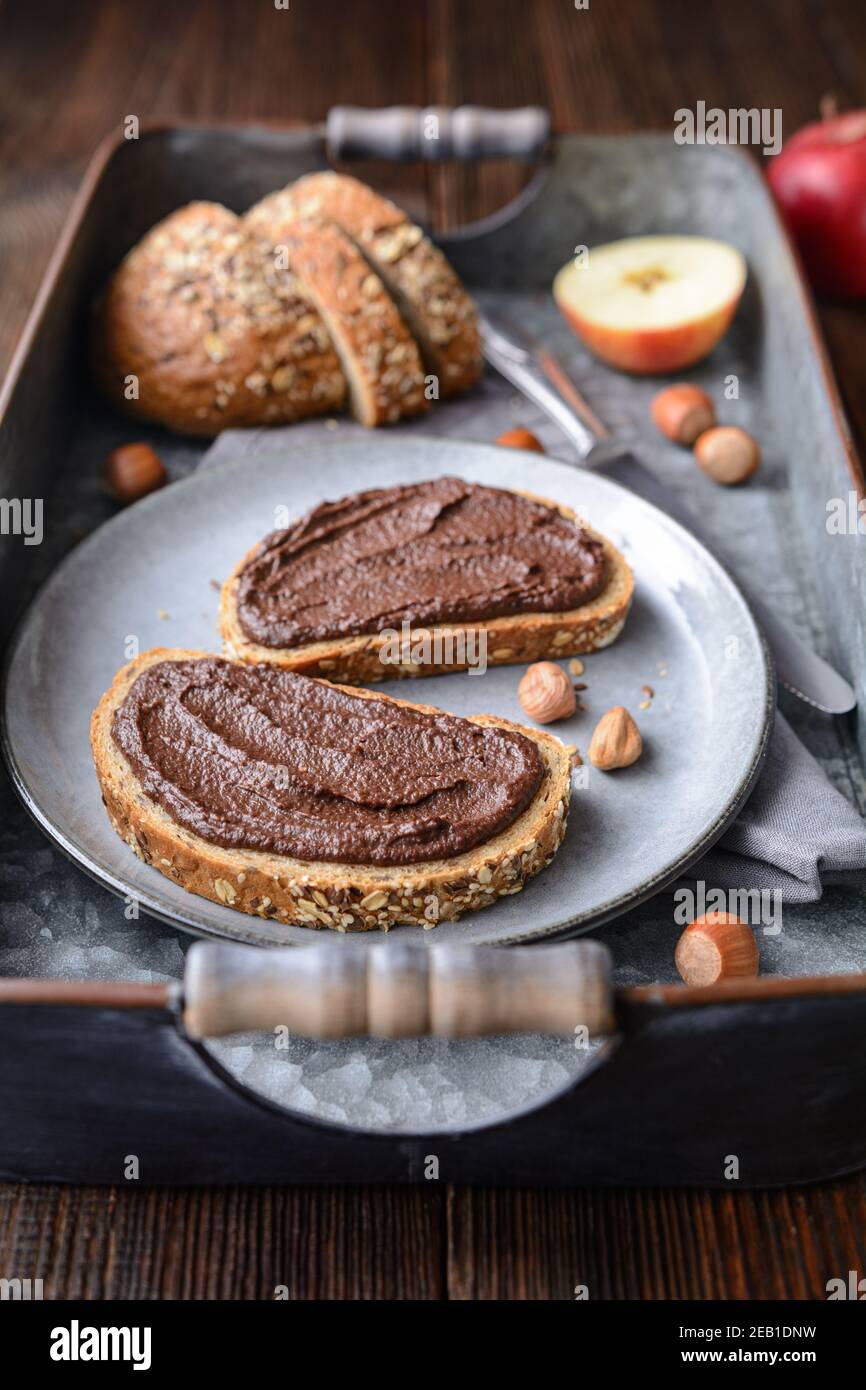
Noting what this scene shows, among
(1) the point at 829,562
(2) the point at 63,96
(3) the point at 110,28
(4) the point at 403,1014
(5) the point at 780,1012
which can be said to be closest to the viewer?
(4) the point at 403,1014

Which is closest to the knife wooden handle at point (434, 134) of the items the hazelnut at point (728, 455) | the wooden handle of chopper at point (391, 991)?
the hazelnut at point (728, 455)

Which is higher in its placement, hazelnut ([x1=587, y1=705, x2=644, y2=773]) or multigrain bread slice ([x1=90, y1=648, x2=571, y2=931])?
hazelnut ([x1=587, y1=705, x2=644, y2=773])

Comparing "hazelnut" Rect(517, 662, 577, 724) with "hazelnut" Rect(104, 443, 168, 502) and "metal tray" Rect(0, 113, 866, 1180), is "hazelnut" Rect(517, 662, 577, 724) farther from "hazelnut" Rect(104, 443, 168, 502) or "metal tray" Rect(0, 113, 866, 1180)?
"hazelnut" Rect(104, 443, 168, 502)

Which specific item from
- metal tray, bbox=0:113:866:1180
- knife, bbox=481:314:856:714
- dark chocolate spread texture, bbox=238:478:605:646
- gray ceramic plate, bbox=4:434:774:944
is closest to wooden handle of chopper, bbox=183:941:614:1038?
metal tray, bbox=0:113:866:1180

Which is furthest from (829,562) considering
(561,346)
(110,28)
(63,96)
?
(110,28)

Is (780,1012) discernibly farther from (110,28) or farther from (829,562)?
(110,28)

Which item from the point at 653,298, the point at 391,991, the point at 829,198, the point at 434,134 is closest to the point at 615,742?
the point at 391,991
